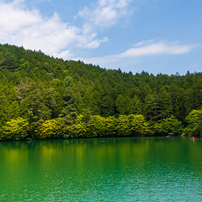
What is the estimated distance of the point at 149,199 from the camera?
599 inches

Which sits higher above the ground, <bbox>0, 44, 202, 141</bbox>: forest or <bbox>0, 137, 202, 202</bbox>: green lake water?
<bbox>0, 44, 202, 141</bbox>: forest

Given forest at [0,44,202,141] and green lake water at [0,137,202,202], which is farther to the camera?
forest at [0,44,202,141]

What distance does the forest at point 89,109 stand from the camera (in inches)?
2512

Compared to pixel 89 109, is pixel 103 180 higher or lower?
lower

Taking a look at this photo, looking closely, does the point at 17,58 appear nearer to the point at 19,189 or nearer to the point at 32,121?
the point at 32,121

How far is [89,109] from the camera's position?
72875 millimetres

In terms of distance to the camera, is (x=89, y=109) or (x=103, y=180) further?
(x=89, y=109)

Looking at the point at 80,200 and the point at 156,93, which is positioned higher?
the point at 156,93

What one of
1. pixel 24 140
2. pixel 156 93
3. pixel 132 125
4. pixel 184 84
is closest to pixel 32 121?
pixel 24 140

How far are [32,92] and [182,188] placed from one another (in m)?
56.7

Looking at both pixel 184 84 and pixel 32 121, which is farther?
pixel 184 84

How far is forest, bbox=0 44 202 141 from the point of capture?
6381 cm

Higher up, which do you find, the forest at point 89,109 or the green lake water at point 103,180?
the forest at point 89,109

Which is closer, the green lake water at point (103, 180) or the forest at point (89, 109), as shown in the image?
the green lake water at point (103, 180)
